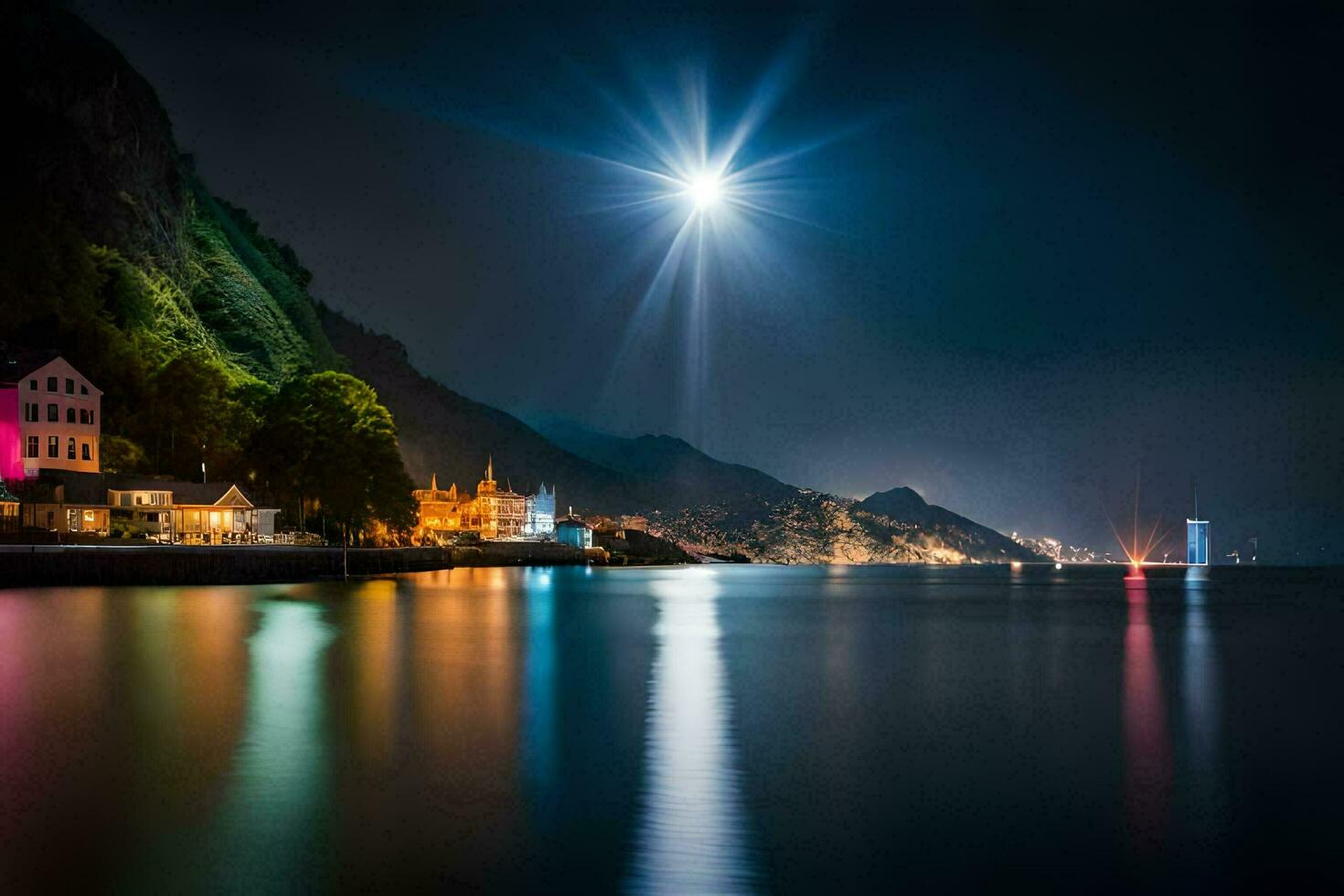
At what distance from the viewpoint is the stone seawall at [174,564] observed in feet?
224

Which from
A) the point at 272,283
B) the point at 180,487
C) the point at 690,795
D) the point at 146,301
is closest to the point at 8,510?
the point at 180,487

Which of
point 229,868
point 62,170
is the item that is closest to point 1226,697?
point 229,868

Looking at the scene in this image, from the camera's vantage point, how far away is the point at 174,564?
75.9m

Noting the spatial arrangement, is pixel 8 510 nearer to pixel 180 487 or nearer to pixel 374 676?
pixel 180 487

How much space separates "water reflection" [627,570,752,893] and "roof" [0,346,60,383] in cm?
5936

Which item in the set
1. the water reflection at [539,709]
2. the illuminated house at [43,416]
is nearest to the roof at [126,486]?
the illuminated house at [43,416]

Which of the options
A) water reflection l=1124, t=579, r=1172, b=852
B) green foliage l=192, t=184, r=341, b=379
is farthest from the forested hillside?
water reflection l=1124, t=579, r=1172, b=852

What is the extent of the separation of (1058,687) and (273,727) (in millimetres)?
20612

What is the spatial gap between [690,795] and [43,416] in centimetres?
7348

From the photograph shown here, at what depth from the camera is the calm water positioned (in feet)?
46.9

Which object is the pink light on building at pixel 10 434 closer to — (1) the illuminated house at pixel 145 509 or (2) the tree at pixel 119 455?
(1) the illuminated house at pixel 145 509

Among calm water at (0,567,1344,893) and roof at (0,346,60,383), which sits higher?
roof at (0,346,60,383)

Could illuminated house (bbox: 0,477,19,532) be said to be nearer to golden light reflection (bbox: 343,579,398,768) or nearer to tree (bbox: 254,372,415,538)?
tree (bbox: 254,372,415,538)

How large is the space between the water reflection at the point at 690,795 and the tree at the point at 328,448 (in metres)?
61.7
